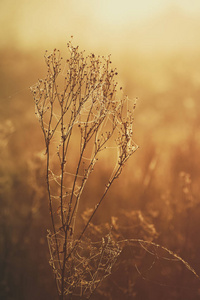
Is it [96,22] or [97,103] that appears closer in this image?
[97,103]

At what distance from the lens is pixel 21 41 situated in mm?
3082

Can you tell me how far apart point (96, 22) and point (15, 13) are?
68 cm

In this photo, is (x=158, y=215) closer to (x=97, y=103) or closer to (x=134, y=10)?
(x=97, y=103)

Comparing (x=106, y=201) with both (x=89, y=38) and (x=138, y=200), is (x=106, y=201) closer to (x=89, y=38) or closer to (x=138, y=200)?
(x=138, y=200)

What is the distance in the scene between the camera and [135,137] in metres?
2.95

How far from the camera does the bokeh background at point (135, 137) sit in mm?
2861

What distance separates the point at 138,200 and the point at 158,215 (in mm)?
189

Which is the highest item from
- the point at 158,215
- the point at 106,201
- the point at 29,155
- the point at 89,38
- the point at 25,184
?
the point at 89,38

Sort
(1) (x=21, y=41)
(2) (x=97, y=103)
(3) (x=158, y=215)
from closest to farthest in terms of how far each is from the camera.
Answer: (2) (x=97, y=103)
(3) (x=158, y=215)
(1) (x=21, y=41)

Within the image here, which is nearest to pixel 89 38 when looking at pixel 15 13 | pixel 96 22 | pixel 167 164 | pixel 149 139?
pixel 96 22

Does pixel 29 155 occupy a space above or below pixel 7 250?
above

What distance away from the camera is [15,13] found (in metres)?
3.11

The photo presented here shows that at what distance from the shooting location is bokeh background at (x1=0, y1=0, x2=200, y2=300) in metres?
2.86

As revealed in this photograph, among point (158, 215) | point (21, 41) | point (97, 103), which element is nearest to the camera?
point (97, 103)
